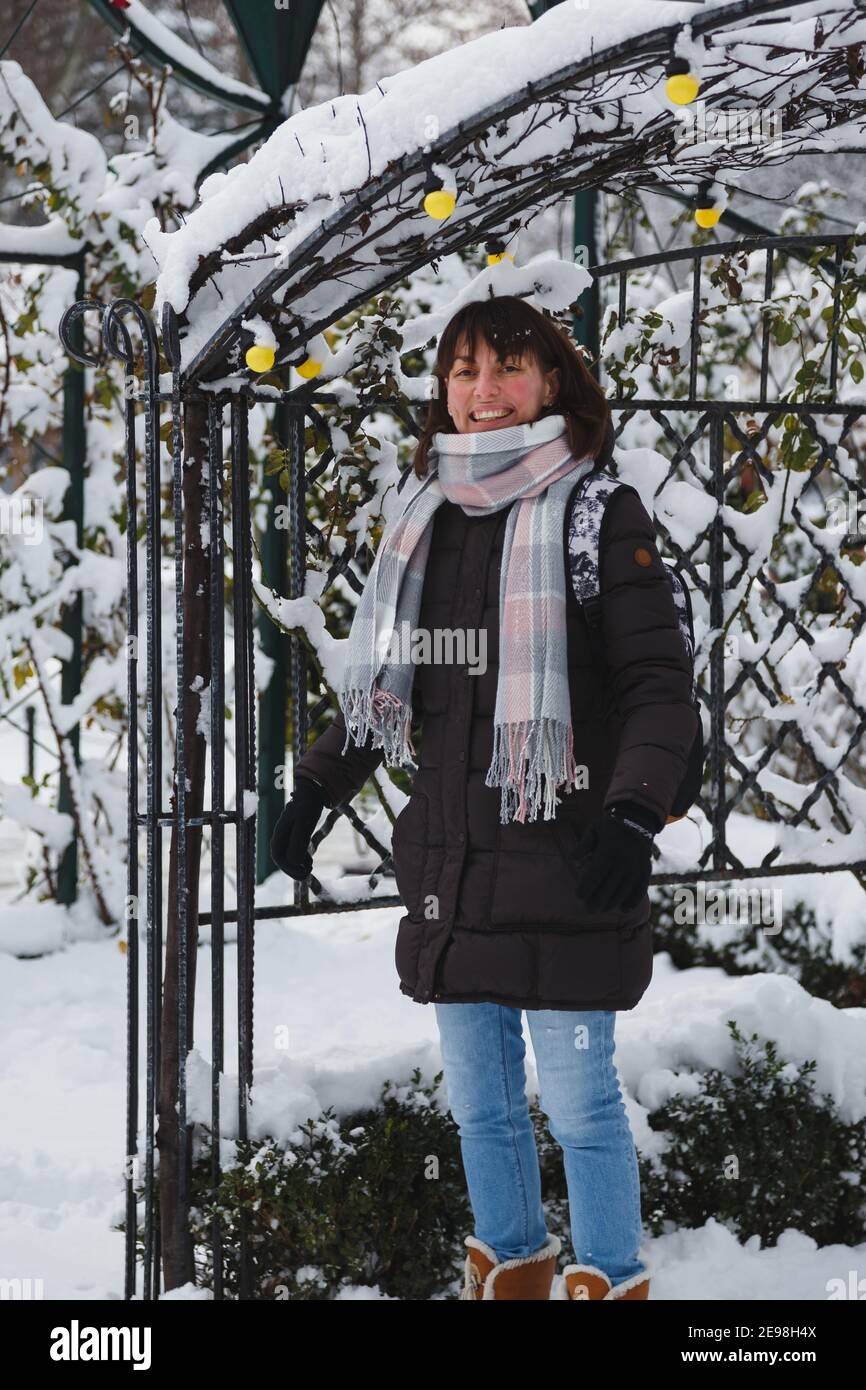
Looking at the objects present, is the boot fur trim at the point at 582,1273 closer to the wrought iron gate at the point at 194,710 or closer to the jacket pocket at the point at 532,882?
the jacket pocket at the point at 532,882

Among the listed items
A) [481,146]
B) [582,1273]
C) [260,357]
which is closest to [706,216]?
[481,146]

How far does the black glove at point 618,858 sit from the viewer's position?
73.9 inches

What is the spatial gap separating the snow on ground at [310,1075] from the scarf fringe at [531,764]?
0.99 meters

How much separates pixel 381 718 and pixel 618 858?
0.55 m

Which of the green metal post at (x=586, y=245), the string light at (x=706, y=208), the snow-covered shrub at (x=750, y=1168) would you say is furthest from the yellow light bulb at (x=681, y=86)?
the green metal post at (x=586, y=245)

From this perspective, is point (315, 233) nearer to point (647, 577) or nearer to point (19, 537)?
point (647, 577)

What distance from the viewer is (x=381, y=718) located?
2273 mm

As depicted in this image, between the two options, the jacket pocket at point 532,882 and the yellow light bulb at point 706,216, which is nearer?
the jacket pocket at point 532,882

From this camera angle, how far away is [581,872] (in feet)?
6.55

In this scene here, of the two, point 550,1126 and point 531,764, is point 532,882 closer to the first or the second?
point 531,764

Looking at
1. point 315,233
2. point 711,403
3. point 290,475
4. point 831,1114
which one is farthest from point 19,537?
point 831,1114

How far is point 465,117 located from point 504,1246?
174 cm
